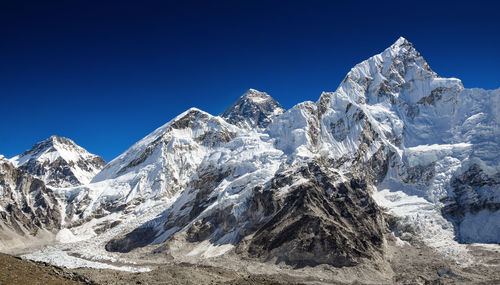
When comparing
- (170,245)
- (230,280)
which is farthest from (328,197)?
(230,280)

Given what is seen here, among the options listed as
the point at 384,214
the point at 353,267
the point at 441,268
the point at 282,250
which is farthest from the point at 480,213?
the point at 282,250

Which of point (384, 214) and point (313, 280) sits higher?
point (384, 214)

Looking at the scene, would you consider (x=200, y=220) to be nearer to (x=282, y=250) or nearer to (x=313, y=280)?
(x=282, y=250)

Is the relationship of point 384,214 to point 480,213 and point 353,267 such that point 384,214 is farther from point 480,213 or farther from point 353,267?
point 353,267

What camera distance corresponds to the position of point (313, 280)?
130625mm

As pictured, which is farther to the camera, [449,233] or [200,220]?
[200,220]

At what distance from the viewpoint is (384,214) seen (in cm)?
19712

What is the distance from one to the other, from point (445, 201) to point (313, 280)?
97673mm

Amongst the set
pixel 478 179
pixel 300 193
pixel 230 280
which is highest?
pixel 478 179

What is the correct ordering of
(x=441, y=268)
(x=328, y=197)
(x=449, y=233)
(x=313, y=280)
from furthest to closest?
1. (x=328, y=197)
2. (x=449, y=233)
3. (x=441, y=268)
4. (x=313, y=280)

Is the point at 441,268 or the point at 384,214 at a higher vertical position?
the point at 384,214

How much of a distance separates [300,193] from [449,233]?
63.4 meters

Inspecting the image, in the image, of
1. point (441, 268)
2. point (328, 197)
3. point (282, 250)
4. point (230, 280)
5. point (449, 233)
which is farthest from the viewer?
point (328, 197)

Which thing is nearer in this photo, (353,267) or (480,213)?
(353,267)
